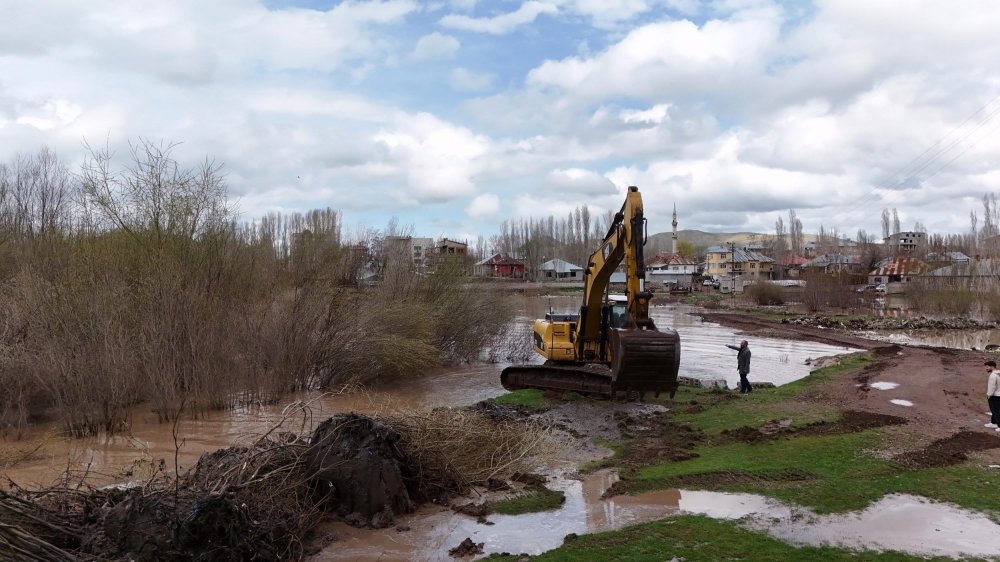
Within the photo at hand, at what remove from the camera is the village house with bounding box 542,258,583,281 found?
114 meters

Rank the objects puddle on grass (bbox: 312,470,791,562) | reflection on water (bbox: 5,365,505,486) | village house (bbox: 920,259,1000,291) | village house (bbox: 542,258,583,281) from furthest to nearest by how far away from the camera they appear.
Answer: village house (bbox: 542,258,583,281) < village house (bbox: 920,259,1000,291) < reflection on water (bbox: 5,365,505,486) < puddle on grass (bbox: 312,470,791,562)

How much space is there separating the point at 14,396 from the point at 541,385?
1202 centimetres

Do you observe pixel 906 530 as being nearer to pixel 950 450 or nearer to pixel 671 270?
Answer: pixel 950 450

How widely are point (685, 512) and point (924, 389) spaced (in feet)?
43.5

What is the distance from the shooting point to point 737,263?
117500 millimetres

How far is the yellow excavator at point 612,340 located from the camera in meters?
12.0

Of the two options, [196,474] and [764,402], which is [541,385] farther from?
[196,474]

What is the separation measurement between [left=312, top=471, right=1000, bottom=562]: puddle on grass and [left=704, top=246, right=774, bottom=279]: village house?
108084mm

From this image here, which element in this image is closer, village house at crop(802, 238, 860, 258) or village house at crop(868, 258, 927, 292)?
village house at crop(868, 258, 927, 292)

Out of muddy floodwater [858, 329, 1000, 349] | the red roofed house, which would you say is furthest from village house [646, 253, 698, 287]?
muddy floodwater [858, 329, 1000, 349]

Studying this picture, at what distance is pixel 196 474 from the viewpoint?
8.34 meters


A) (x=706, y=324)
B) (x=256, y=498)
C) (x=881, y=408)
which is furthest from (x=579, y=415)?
(x=706, y=324)

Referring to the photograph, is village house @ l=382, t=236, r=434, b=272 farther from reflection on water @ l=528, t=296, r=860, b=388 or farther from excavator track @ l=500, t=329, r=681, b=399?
excavator track @ l=500, t=329, r=681, b=399

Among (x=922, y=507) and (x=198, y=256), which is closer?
(x=922, y=507)
